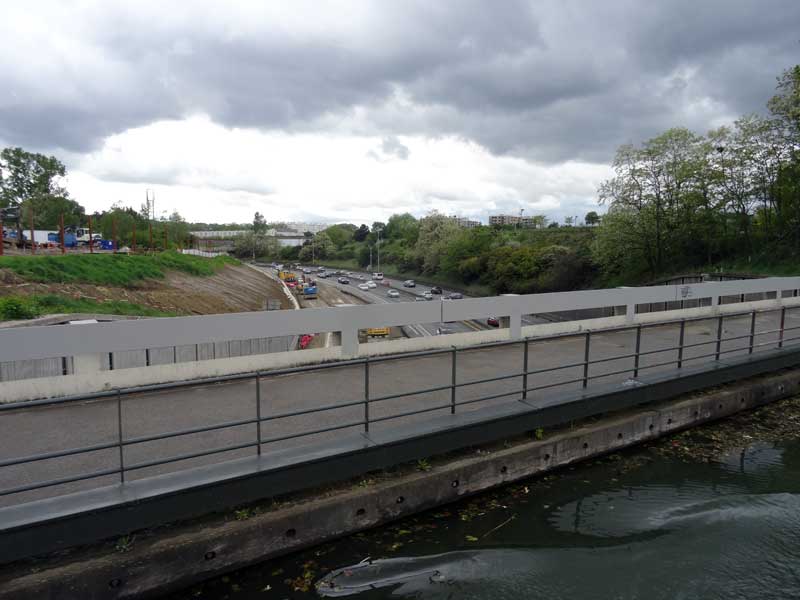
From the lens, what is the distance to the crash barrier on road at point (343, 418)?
4.81 meters

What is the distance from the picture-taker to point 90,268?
32156 mm

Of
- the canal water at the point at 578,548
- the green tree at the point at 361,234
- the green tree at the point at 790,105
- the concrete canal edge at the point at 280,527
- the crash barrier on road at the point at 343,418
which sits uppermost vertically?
the green tree at the point at 790,105

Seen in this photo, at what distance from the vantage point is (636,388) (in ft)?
29.4

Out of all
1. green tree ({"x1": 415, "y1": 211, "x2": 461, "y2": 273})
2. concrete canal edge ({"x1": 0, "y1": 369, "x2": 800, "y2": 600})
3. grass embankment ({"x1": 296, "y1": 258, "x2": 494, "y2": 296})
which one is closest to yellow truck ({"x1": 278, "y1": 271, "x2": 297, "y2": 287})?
grass embankment ({"x1": 296, "y1": 258, "x2": 494, "y2": 296})

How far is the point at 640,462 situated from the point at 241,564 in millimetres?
6355

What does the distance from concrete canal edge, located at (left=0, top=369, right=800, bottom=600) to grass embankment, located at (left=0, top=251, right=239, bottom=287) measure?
2687 centimetres

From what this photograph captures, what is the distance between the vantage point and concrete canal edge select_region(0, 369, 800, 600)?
4594 mm

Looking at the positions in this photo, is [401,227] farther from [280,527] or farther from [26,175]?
[280,527]

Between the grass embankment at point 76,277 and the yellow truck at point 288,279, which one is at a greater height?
the grass embankment at point 76,277

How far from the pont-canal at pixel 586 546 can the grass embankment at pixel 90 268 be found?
2749 centimetres

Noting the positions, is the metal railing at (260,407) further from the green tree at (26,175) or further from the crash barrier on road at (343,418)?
the green tree at (26,175)

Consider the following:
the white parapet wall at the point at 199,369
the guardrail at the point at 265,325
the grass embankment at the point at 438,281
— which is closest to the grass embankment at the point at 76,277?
the white parapet wall at the point at 199,369

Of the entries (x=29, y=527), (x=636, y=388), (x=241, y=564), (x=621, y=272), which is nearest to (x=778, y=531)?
→ (x=636, y=388)

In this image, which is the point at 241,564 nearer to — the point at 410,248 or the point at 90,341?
the point at 90,341
